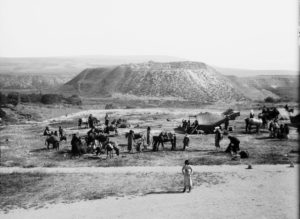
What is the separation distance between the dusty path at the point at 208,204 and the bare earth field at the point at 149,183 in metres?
0.03

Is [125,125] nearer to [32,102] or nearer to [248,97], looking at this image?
[32,102]

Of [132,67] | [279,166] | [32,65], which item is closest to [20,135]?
[279,166]

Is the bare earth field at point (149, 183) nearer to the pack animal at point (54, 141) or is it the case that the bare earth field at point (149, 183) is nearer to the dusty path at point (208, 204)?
the dusty path at point (208, 204)

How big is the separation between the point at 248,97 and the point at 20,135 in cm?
6305

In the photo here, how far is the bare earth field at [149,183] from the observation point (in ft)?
41.9

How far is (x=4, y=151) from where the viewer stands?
24.5m

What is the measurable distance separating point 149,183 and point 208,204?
3.64 metres

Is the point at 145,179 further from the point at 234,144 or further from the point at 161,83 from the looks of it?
the point at 161,83

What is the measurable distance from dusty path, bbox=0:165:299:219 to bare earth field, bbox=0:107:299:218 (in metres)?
0.03

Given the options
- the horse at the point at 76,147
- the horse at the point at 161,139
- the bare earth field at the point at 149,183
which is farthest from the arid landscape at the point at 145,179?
the horse at the point at 161,139

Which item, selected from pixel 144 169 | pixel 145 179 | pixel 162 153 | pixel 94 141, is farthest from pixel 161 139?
pixel 145 179

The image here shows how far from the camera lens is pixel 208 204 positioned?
13.0 meters

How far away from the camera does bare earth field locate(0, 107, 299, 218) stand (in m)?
12.8

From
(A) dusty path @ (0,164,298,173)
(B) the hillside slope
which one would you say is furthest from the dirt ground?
(B) the hillside slope
